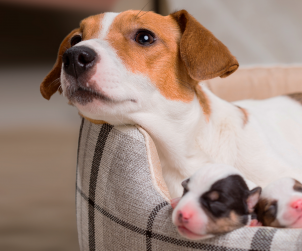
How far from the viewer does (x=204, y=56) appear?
1.30 metres

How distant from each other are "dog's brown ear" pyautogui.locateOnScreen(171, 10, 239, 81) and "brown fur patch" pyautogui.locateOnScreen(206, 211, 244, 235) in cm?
60

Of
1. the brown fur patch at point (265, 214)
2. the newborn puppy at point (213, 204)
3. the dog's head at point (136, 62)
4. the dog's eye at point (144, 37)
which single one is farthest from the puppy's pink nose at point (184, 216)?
the dog's eye at point (144, 37)

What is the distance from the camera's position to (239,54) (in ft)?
11.6

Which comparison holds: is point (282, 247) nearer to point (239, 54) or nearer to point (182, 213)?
point (182, 213)

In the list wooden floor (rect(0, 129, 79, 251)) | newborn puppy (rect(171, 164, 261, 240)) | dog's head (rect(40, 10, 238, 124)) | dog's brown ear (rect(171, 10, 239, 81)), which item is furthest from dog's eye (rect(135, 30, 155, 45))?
wooden floor (rect(0, 129, 79, 251))

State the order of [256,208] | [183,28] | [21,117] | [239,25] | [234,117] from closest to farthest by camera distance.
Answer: [256,208], [183,28], [234,117], [21,117], [239,25]

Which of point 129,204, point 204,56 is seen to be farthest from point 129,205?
point 204,56

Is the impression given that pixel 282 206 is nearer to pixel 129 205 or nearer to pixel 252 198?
pixel 252 198

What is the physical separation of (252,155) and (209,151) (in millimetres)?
222

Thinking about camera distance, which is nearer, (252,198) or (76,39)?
(252,198)

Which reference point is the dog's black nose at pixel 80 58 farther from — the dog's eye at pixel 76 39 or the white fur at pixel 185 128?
the dog's eye at pixel 76 39

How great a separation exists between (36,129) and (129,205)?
1959mm

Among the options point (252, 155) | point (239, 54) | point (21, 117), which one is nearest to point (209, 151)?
point (252, 155)

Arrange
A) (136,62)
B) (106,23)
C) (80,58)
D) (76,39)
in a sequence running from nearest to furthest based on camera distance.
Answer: (80,58) < (136,62) < (106,23) < (76,39)
